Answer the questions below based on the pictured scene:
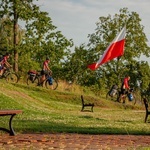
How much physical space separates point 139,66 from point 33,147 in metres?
53.3

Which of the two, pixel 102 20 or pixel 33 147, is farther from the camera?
pixel 102 20

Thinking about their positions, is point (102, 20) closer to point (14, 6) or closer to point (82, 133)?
point (14, 6)

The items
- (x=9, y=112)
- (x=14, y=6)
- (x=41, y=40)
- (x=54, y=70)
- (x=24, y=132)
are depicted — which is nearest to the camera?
(x=9, y=112)

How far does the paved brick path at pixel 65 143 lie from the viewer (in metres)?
10.5

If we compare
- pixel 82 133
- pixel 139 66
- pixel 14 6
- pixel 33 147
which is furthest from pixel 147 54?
pixel 33 147

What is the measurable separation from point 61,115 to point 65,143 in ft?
35.1

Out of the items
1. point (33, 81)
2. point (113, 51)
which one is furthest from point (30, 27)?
point (113, 51)

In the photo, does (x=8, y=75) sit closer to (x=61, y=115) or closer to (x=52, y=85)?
(x=52, y=85)

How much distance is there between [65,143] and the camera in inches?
448

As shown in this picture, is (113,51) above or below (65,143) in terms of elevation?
above

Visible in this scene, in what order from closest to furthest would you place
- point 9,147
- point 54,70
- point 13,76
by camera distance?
point 9,147
point 13,76
point 54,70

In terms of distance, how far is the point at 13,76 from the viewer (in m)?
35.9

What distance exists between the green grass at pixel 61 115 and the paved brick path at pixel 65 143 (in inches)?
57.4

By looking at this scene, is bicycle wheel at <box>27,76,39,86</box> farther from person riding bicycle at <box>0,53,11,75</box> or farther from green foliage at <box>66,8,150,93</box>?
green foliage at <box>66,8,150,93</box>
